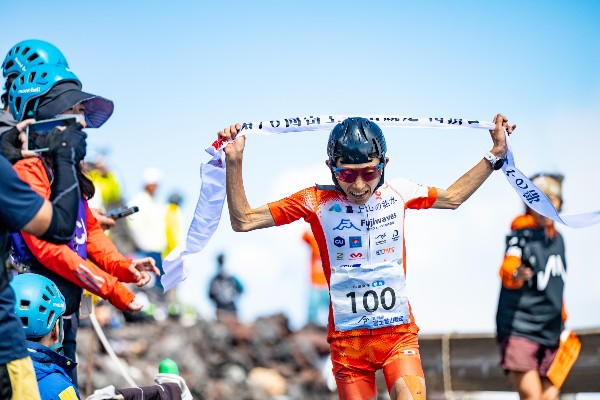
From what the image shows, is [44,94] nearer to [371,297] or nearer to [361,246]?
[361,246]

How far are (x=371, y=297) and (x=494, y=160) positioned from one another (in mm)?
1379

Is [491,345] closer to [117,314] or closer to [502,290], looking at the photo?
[502,290]

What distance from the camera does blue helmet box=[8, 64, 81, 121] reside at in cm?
637

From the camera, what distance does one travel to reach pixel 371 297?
21.8 feet

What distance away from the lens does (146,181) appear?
47.9ft

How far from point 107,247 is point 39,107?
1.22 meters

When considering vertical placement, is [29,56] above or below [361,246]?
above

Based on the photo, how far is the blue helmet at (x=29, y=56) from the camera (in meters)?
6.55

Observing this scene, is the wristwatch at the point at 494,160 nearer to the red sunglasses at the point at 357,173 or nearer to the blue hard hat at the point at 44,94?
the red sunglasses at the point at 357,173

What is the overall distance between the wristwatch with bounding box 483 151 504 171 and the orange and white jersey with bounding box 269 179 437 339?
511 mm

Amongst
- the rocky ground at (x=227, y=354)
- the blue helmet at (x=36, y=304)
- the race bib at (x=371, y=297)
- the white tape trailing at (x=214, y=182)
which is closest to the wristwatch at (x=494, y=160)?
the white tape trailing at (x=214, y=182)

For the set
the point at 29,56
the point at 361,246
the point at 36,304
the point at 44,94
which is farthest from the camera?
the point at 361,246

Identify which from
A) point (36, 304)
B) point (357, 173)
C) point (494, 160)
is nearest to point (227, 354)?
point (494, 160)

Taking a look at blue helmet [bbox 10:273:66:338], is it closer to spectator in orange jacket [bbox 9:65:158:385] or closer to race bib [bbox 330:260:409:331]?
spectator in orange jacket [bbox 9:65:158:385]
